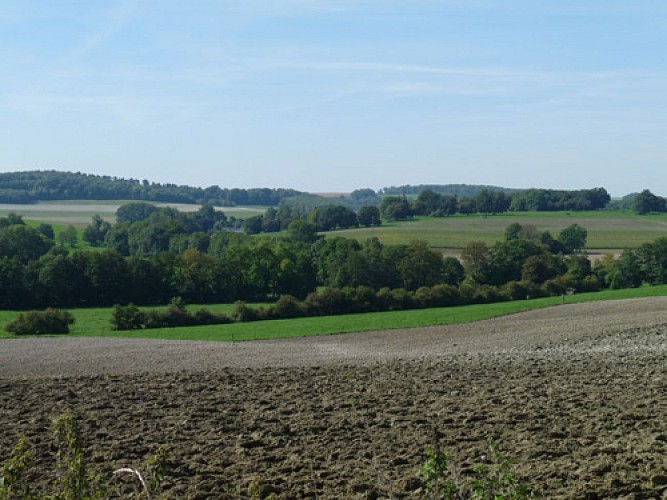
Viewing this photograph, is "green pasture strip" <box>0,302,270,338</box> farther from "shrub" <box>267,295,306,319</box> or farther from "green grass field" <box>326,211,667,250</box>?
"green grass field" <box>326,211,667,250</box>

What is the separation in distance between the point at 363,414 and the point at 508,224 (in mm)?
119753

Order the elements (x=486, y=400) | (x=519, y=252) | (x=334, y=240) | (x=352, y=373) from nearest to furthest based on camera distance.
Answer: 1. (x=486, y=400)
2. (x=352, y=373)
3. (x=519, y=252)
4. (x=334, y=240)

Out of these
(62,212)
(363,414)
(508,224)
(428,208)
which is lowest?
(363,414)

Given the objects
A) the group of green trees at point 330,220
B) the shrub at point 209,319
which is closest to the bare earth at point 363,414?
the shrub at point 209,319

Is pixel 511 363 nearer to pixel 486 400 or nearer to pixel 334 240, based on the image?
pixel 486 400

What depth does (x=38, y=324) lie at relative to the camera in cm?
5384

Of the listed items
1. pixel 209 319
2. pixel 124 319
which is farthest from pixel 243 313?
pixel 124 319

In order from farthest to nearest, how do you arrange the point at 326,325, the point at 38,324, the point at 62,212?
1. the point at 62,212
2. the point at 38,324
3. the point at 326,325

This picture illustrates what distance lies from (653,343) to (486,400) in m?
13.3

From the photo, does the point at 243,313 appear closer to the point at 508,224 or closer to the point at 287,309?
the point at 287,309

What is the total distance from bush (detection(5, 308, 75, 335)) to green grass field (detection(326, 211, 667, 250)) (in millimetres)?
61938

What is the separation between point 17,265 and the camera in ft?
240

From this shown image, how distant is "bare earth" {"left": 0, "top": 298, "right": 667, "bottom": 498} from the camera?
40.1 ft

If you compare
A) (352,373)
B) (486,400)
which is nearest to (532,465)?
(486,400)
